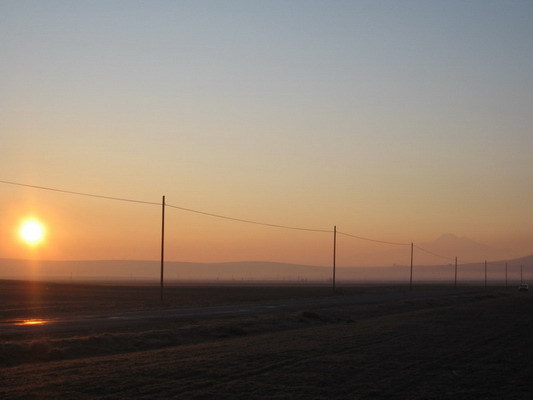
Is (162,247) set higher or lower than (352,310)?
higher

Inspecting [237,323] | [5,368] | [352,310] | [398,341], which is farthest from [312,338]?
[352,310]

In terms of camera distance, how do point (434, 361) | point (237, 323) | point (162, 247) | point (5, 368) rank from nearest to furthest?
1. point (5, 368)
2. point (434, 361)
3. point (237, 323)
4. point (162, 247)

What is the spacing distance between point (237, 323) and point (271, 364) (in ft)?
47.1

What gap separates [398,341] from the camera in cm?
2833

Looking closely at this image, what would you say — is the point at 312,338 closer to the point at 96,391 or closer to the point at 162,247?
the point at 96,391

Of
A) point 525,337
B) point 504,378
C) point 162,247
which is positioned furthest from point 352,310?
point 504,378

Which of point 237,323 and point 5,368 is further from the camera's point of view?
point 237,323

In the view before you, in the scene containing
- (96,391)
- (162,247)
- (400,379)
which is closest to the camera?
(96,391)

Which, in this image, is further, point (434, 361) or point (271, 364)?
point (434, 361)

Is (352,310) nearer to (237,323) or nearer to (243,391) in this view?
(237,323)

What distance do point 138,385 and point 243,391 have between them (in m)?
2.51

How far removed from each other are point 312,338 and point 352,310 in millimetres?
22546

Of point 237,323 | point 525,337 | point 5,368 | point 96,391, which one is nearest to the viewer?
point 96,391

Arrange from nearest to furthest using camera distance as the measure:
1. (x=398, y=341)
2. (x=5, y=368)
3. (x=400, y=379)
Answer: (x=400, y=379) < (x=5, y=368) < (x=398, y=341)
